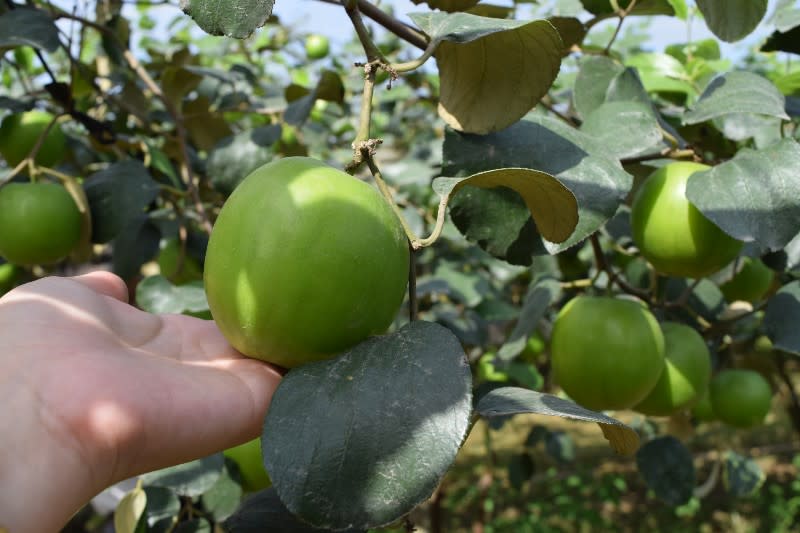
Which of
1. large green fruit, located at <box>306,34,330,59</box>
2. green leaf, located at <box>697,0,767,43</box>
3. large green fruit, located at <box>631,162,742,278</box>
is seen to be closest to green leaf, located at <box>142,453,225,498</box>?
large green fruit, located at <box>631,162,742,278</box>

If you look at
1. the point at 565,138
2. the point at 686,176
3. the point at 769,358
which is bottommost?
the point at 769,358

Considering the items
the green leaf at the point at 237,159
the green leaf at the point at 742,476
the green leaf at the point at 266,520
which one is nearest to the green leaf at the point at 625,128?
the green leaf at the point at 266,520

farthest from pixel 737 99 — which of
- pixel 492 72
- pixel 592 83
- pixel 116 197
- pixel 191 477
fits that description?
pixel 116 197

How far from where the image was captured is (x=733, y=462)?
2176 mm

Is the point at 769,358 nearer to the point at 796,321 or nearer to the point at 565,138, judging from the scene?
the point at 796,321

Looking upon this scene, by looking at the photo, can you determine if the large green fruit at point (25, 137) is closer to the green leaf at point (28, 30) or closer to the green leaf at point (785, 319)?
the green leaf at point (28, 30)

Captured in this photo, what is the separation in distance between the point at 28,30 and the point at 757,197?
1336 millimetres

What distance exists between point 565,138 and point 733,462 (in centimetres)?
170

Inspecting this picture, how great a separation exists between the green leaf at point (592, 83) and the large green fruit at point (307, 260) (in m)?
0.68

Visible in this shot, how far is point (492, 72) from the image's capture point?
0.88m

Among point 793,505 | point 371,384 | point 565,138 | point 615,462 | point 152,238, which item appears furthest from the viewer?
point 615,462

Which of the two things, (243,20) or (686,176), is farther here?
(686,176)

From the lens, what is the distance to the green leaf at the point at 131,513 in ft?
3.02

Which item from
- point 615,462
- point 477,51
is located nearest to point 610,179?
point 477,51
